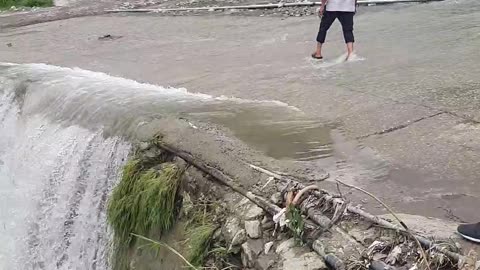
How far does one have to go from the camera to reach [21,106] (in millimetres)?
9203

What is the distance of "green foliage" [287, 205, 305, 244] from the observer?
13.8 feet

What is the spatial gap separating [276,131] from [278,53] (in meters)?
3.91

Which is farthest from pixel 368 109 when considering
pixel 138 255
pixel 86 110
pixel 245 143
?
pixel 86 110

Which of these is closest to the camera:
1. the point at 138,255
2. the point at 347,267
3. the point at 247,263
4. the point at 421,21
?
the point at 347,267

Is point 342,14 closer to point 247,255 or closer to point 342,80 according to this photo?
point 342,80

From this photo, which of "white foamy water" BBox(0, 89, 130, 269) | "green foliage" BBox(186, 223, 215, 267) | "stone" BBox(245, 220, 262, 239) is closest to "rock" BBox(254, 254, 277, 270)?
"stone" BBox(245, 220, 262, 239)

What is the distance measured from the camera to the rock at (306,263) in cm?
397

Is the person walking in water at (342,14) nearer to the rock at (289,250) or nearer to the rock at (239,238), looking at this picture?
the rock at (239,238)

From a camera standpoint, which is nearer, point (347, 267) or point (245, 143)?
point (347, 267)

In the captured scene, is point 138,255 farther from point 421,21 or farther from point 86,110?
point 421,21

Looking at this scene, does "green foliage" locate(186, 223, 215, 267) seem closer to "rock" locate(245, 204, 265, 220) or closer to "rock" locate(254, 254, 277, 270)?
"rock" locate(245, 204, 265, 220)

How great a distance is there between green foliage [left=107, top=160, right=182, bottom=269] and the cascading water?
34cm

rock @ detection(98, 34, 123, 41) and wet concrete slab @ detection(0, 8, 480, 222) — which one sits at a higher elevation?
wet concrete slab @ detection(0, 8, 480, 222)

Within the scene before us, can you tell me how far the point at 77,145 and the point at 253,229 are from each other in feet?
10.9
